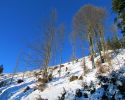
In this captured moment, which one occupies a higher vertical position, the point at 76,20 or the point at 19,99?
the point at 76,20

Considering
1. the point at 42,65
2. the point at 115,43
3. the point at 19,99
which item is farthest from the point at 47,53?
the point at 115,43

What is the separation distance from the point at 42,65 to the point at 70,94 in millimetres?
8550

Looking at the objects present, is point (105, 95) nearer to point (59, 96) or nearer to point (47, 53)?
point (59, 96)

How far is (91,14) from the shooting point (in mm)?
29547

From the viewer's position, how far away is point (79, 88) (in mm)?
17484

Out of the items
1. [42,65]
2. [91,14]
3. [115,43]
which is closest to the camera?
[42,65]

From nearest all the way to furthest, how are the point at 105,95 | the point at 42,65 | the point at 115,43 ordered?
the point at 105,95 < the point at 42,65 < the point at 115,43

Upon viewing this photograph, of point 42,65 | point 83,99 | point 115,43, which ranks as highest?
point 115,43

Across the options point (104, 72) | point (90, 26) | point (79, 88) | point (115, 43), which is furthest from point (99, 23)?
point (79, 88)

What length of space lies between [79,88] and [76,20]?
1556 cm

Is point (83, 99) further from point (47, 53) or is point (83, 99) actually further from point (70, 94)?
point (47, 53)

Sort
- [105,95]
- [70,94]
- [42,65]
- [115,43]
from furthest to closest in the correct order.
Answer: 1. [115,43]
2. [42,65]
3. [70,94]
4. [105,95]

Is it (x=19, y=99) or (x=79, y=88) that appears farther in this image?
(x=19, y=99)

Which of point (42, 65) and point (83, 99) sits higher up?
point (42, 65)
